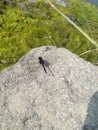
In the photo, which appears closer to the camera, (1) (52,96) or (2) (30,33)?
(1) (52,96)

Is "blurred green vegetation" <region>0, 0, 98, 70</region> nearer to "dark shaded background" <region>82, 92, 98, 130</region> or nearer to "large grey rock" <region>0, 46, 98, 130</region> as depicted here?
"large grey rock" <region>0, 46, 98, 130</region>

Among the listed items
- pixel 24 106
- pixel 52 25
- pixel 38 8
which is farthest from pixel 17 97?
pixel 38 8

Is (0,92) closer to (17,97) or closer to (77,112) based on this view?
(17,97)

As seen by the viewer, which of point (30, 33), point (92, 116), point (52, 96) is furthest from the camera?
point (30, 33)

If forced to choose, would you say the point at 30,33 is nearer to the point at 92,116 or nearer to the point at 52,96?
the point at 52,96

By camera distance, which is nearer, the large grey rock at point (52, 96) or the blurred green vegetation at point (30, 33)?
the large grey rock at point (52, 96)

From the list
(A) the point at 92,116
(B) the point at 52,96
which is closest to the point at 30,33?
(B) the point at 52,96

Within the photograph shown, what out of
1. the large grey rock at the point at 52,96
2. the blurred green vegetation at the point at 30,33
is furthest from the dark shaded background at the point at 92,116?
the blurred green vegetation at the point at 30,33

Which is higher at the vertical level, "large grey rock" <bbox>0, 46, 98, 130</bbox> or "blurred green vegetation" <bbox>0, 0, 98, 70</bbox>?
"large grey rock" <bbox>0, 46, 98, 130</bbox>

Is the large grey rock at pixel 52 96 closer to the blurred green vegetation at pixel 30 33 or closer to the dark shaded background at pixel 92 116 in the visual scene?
the dark shaded background at pixel 92 116

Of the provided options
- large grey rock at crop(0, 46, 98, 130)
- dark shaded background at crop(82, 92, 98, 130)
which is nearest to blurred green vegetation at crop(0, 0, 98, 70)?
large grey rock at crop(0, 46, 98, 130)
